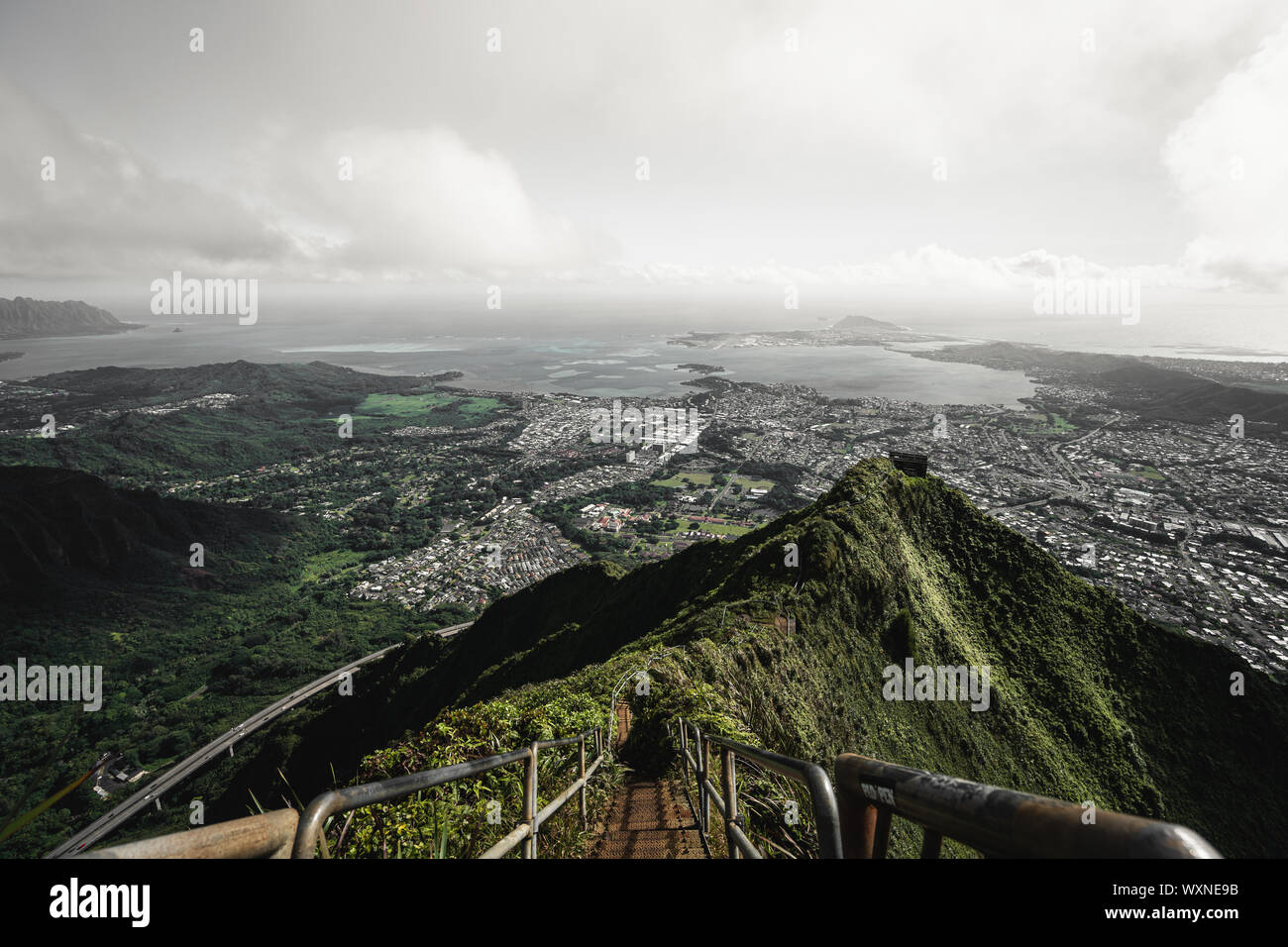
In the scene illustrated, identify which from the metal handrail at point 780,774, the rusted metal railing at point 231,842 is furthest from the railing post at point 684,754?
the rusted metal railing at point 231,842

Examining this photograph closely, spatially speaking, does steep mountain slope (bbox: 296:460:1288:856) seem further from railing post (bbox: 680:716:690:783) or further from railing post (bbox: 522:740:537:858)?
railing post (bbox: 522:740:537:858)

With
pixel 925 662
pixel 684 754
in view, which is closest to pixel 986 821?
pixel 684 754

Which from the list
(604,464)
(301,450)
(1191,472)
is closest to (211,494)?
(301,450)

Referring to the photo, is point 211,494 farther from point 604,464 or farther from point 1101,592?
point 1101,592

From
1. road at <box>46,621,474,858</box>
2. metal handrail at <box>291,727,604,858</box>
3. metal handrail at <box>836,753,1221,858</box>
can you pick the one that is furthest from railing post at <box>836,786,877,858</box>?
road at <box>46,621,474,858</box>

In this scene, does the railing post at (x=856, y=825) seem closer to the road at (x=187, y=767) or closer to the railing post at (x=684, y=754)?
the railing post at (x=684, y=754)

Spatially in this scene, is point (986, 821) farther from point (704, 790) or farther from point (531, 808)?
point (704, 790)
